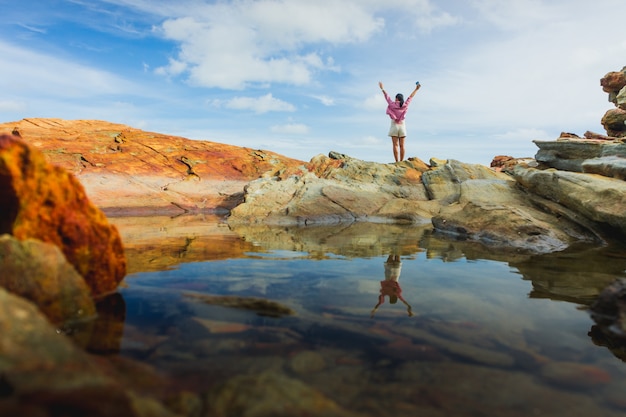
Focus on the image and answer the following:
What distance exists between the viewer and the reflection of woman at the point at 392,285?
3.87 m

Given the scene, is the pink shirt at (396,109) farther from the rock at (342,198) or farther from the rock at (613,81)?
the rock at (613,81)

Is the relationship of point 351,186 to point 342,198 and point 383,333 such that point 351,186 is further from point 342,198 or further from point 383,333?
point 383,333

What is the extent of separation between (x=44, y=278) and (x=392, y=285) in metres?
3.41

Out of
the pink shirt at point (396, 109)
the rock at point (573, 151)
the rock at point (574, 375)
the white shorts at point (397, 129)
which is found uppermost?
the pink shirt at point (396, 109)

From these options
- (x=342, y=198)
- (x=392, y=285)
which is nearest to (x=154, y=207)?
(x=342, y=198)

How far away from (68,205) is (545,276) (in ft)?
18.4

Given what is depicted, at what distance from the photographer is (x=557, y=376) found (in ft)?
8.27

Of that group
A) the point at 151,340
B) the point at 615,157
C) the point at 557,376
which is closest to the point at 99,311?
the point at 151,340

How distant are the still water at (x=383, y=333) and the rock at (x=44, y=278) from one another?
0.42 m

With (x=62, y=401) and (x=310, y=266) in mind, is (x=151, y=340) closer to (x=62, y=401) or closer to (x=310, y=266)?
(x=62, y=401)

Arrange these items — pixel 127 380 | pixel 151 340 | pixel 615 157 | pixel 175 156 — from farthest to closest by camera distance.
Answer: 1. pixel 175 156
2. pixel 615 157
3. pixel 151 340
4. pixel 127 380

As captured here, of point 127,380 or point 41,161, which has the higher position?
point 41,161

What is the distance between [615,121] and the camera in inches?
1214

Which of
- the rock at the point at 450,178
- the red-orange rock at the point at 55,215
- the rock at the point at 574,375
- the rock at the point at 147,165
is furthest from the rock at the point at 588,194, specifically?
the rock at the point at 147,165
